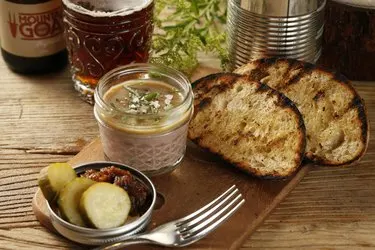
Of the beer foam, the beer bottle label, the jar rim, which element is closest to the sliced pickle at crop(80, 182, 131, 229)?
the jar rim

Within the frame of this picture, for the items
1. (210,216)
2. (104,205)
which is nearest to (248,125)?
(210,216)

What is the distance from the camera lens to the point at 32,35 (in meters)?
2.94

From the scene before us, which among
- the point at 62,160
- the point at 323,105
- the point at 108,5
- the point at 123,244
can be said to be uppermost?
the point at 108,5

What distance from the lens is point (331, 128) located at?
260cm

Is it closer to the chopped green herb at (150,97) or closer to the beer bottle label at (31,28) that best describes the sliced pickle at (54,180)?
the chopped green herb at (150,97)

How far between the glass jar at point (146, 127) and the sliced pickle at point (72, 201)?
0.95 feet

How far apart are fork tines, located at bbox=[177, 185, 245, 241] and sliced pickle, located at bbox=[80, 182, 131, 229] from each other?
18 centimetres

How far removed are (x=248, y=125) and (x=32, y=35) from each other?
3.06 feet

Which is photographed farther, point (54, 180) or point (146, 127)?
point (146, 127)

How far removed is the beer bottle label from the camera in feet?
9.46

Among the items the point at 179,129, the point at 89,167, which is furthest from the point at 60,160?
the point at 179,129

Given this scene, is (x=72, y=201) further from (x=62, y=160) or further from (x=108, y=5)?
(x=108, y=5)

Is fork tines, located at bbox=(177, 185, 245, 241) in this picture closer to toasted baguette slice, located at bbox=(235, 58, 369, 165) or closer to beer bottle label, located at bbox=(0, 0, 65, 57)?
toasted baguette slice, located at bbox=(235, 58, 369, 165)

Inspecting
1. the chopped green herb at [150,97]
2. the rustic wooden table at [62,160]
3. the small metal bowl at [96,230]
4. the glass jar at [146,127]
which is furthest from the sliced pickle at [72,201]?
the chopped green herb at [150,97]
